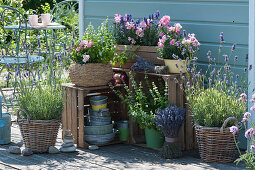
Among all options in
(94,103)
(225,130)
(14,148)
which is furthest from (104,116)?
(225,130)

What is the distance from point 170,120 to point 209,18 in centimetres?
111

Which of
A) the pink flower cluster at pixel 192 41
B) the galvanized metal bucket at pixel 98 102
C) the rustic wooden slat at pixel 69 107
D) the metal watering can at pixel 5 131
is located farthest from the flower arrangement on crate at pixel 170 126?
the metal watering can at pixel 5 131

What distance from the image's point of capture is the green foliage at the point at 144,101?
16.0 feet

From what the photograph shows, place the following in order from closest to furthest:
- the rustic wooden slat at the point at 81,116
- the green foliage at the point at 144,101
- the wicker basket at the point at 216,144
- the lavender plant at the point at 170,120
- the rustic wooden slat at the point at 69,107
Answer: the wicker basket at the point at 216,144, the lavender plant at the point at 170,120, the green foliage at the point at 144,101, the rustic wooden slat at the point at 81,116, the rustic wooden slat at the point at 69,107

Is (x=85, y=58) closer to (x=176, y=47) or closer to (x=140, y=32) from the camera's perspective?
(x=140, y=32)

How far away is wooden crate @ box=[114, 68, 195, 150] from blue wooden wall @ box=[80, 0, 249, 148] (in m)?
0.49

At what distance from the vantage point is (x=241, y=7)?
15.5 feet

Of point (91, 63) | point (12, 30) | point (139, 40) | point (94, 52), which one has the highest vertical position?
point (12, 30)

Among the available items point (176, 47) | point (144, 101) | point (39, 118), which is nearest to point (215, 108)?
point (176, 47)

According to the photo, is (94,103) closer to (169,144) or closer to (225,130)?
(169,144)

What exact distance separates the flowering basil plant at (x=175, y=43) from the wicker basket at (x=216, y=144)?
71 centimetres

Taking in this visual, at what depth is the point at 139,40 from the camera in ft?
17.3

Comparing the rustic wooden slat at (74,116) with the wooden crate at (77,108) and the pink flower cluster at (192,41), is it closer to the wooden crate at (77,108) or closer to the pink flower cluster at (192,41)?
the wooden crate at (77,108)

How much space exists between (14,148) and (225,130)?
6.30 ft
